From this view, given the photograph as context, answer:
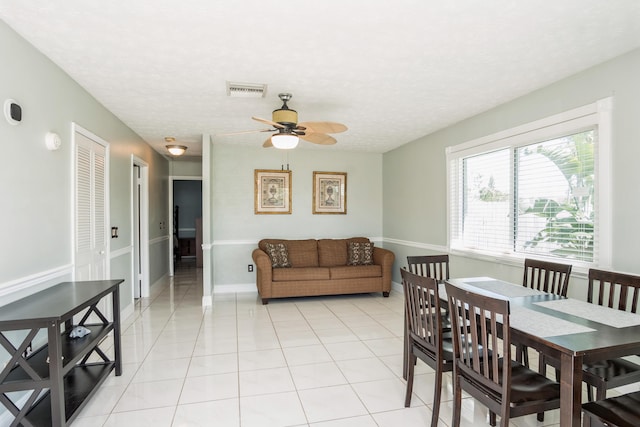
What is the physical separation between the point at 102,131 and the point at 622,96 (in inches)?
184

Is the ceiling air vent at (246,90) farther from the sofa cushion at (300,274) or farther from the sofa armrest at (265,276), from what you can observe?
the sofa cushion at (300,274)

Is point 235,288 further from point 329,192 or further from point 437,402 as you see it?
point 437,402

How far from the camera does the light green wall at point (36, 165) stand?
214cm

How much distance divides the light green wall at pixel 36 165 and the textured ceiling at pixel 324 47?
6.2 inches

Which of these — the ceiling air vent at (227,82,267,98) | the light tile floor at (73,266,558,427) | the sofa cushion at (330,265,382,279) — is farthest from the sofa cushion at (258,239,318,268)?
the ceiling air vent at (227,82,267,98)

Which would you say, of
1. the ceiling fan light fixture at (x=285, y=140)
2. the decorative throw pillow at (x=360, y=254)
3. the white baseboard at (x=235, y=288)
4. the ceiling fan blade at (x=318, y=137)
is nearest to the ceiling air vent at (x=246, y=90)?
the ceiling fan light fixture at (x=285, y=140)

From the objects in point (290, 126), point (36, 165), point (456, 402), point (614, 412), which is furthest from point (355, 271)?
point (36, 165)

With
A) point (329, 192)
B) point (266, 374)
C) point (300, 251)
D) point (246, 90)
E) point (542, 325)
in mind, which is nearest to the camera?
point (542, 325)

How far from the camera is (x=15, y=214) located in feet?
7.25

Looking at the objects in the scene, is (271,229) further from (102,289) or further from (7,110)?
(7,110)

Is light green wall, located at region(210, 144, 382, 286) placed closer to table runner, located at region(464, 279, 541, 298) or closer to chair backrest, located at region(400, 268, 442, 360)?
table runner, located at region(464, 279, 541, 298)

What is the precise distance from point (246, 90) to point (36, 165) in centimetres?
170

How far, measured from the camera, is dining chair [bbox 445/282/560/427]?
5.17ft

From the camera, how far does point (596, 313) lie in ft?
6.39
